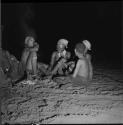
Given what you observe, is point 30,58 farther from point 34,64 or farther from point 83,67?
point 83,67

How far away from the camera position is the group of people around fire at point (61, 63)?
5426mm

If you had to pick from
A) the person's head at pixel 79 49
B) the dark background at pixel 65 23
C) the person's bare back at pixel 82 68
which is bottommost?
the person's bare back at pixel 82 68

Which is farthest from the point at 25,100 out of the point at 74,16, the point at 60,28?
the point at 74,16

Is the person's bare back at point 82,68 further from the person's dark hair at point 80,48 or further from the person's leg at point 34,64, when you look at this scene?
the person's leg at point 34,64

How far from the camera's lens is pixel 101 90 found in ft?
16.4

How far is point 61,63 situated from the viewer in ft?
19.4

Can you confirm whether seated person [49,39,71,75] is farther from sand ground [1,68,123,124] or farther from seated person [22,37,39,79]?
seated person [22,37,39,79]

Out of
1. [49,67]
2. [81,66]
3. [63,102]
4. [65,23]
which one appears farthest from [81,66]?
[65,23]

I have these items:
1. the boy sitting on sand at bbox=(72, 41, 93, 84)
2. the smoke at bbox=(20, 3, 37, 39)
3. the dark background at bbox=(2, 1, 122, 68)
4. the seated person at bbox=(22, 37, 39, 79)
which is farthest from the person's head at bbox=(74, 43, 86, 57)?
the smoke at bbox=(20, 3, 37, 39)

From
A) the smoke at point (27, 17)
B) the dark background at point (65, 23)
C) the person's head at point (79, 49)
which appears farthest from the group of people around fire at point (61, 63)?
the smoke at point (27, 17)

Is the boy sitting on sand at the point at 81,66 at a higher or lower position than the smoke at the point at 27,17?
lower

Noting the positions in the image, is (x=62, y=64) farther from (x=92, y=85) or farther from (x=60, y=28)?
(x=60, y=28)

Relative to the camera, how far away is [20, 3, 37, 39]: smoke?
701 inches

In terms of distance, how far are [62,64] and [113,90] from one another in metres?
1.46
